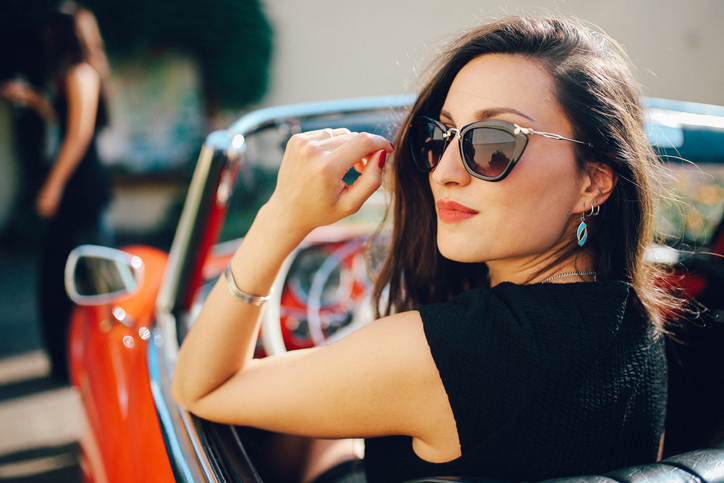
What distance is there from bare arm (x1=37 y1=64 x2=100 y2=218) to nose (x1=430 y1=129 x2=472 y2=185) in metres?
2.93

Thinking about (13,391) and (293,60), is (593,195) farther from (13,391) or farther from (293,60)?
(293,60)

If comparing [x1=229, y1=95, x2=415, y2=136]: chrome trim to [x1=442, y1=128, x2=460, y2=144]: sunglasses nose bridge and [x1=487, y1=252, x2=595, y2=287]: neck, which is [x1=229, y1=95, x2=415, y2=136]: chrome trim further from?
[x1=487, y1=252, x2=595, y2=287]: neck

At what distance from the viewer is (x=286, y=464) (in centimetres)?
162

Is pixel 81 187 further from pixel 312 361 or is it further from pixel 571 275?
pixel 571 275

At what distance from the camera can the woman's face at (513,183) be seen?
1.14 metres

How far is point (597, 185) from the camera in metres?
1.22

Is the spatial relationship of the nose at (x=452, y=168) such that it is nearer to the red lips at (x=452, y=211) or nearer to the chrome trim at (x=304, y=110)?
the red lips at (x=452, y=211)

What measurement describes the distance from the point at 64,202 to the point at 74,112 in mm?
597

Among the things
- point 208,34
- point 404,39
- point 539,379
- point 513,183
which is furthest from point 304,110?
point 208,34

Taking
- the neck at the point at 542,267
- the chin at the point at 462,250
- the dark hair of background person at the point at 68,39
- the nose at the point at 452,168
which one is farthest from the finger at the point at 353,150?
the dark hair of background person at the point at 68,39

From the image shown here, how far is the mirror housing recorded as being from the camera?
196 cm

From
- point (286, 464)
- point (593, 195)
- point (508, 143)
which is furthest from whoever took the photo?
point (286, 464)

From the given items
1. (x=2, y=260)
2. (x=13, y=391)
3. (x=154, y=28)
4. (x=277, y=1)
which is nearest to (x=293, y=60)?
(x=277, y=1)

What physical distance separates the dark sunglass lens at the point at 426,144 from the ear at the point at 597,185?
36cm
